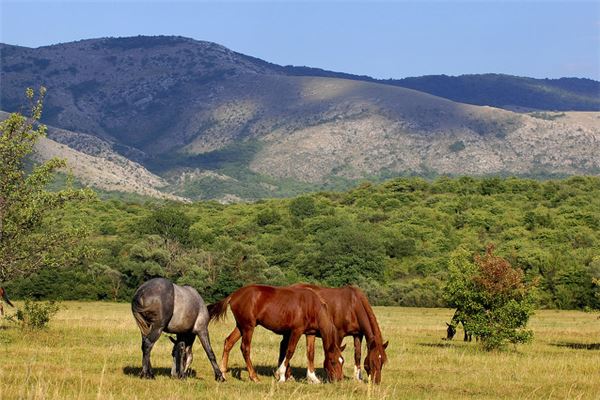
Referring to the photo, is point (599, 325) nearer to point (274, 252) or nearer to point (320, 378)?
point (320, 378)

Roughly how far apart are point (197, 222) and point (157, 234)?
19.9m

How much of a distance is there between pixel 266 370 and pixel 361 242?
57.3 m

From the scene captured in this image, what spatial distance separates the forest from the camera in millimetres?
62344

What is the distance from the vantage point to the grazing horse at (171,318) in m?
17.8

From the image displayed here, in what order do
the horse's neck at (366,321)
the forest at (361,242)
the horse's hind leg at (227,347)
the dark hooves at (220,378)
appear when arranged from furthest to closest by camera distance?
1. the forest at (361,242)
2. the horse's neck at (366,321)
3. the horse's hind leg at (227,347)
4. the dark hooves at (220,378)

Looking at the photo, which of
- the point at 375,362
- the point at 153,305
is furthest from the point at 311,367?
the point at 153,305

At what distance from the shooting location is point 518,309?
2775cm

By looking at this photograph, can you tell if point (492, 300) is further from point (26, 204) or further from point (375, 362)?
point (26, 204)

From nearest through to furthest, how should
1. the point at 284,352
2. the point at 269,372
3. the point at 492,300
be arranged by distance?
the point at 284,352, the point at 269,372, the point at 492,300

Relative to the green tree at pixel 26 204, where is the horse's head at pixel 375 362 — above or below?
below

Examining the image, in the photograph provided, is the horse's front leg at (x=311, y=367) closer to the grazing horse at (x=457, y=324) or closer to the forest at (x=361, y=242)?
the grazing horse at (x=457, y=324)

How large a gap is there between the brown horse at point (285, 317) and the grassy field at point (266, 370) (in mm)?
532

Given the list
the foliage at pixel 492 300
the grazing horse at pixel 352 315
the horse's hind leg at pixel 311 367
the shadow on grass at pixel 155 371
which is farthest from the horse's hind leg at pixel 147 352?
the foliage at pixel 492 300

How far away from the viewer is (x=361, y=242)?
77625 millimetres
